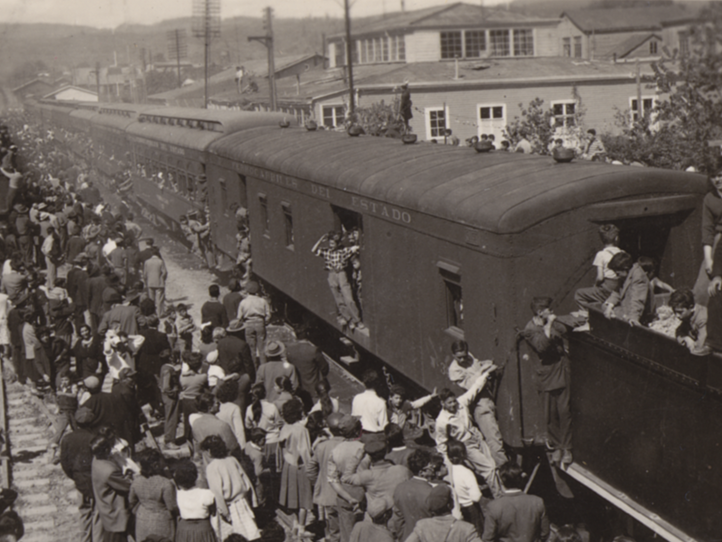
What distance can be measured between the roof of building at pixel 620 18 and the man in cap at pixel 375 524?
59.4 metres

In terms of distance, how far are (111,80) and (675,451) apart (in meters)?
114

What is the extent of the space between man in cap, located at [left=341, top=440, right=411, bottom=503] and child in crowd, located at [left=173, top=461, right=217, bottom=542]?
1.10m

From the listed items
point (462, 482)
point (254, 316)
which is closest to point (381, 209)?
point (254, 316)

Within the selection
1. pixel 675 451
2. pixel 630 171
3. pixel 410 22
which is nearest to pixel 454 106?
pixel 410 22

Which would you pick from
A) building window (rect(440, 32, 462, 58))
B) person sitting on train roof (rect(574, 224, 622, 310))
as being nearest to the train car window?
person sitting on train roof (rect(574, 224, 622, 310))

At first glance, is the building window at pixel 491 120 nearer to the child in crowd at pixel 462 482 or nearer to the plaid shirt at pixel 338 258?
the plaid shirt at pixel 338 258

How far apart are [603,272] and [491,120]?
2884 cm

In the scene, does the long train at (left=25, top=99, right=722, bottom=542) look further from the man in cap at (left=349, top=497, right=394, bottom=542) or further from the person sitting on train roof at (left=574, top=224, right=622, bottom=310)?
the man in cap at (left=349, top=497, right=394, bottom=542)

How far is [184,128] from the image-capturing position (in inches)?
915

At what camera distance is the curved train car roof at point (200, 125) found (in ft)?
64.1

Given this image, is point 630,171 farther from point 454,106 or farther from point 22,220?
point 454,106

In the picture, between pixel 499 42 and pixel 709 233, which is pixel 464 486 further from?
pixel 499 42

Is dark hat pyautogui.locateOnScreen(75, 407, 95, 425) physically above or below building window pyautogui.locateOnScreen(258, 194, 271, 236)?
below

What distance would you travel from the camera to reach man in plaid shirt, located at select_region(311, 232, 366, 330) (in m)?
11.5
